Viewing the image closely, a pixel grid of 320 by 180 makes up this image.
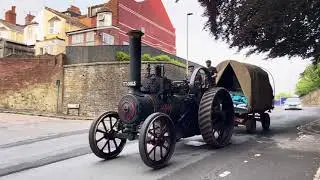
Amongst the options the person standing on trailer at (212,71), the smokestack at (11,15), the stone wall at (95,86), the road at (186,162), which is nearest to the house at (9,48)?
the stone wall at (95,86)

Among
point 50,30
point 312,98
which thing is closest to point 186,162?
point 50,30

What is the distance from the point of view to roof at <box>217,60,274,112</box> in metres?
14.6

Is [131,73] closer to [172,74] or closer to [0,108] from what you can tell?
[172,74]

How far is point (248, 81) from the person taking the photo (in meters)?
14.6

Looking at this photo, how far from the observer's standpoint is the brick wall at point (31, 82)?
3003cm

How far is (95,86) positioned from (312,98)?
135ft

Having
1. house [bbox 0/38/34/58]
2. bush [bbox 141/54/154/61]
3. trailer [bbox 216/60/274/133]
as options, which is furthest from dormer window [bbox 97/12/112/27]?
trailer [bbox 216/60/274/133]

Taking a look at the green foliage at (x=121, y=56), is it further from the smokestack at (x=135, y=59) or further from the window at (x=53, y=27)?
the window at (x=53, y=27)

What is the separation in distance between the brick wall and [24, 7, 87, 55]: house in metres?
12.4

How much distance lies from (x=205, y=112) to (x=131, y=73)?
2.14m

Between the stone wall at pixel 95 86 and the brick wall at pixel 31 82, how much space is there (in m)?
1.12

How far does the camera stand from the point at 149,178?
24.0 ft

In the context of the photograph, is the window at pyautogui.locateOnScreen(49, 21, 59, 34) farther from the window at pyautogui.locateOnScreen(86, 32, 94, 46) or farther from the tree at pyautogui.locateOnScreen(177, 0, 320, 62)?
the tree at pyautogui.locateOnScreen(177, 0, 320, 62)

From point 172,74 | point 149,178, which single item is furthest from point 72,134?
point 172,74
